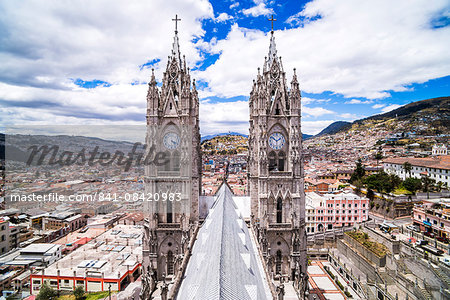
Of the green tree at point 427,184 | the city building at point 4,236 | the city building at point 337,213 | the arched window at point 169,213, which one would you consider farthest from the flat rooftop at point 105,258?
the green tree at point 427,184

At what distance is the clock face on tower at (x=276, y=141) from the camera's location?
25156 millimetres

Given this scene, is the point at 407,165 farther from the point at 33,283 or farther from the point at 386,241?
the point at 33,283

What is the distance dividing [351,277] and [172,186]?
3039 centimetres

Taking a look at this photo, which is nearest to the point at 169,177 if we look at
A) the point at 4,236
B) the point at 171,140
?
the point at 171,140

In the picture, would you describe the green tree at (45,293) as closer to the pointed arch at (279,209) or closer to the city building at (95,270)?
the city building at (95,270)

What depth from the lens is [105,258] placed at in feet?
139

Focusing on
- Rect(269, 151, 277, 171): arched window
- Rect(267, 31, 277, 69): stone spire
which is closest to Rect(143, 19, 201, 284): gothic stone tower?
Rect(269, 151, 277, 171): arched window

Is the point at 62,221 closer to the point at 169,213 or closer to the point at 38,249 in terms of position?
the point at 38,249

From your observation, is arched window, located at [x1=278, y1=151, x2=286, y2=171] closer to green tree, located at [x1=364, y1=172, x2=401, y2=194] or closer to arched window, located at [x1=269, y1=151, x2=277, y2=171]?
arched window, located at [x1=269, y1=151, x2=277, y2=171]

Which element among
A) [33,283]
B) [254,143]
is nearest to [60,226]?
[33,283]

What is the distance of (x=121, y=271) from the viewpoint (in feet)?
122

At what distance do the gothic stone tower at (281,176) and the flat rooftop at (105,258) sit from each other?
2492cm

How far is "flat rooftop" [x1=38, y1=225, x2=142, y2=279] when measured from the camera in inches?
1451

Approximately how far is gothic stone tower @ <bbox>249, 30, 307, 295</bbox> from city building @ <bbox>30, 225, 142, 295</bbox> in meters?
24.6
